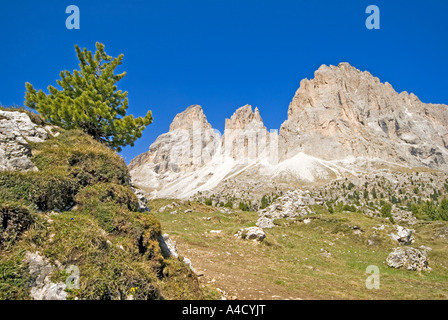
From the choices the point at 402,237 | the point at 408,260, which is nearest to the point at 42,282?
the point at 408,260

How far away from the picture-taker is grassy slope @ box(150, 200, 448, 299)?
1379 cm

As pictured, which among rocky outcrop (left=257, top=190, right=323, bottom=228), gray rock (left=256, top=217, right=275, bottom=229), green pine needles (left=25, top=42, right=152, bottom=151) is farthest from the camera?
rocky outcrop (left=257, top=190, right=323, bottom=228)

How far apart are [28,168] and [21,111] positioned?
685 centimetres

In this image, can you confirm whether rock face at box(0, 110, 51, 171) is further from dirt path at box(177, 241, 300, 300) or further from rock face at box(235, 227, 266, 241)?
rock face at box(235, 227, 266, 241)

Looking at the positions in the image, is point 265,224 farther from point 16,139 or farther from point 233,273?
point 16,139

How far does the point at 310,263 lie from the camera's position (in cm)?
2066

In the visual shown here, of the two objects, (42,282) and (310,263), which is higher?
(42,282)

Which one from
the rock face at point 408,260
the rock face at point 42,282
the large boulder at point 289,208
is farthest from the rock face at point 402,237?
the rock face at point 42,282

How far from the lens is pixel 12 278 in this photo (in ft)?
20.8

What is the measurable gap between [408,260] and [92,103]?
27351 mm

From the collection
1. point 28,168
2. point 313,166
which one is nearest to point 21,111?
point 28,168

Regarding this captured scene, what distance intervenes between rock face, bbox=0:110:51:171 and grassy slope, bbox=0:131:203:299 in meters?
0.51

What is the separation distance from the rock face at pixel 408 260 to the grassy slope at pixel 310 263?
0.64 m

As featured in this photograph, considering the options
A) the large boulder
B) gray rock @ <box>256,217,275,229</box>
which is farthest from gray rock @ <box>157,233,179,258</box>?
the large boulder
